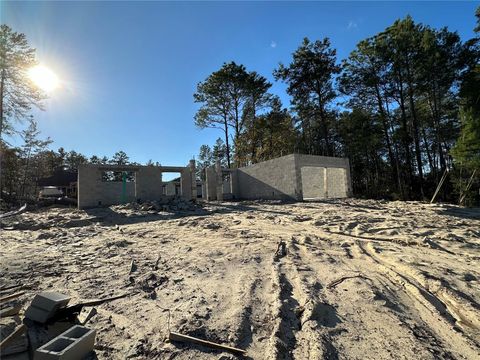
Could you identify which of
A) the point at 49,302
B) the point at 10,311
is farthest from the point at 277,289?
the point at 10,311

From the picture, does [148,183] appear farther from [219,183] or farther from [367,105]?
[367,105]

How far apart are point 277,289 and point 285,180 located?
1437 cm

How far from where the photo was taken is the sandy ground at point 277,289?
101 inches

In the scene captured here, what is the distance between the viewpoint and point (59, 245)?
6734 mm

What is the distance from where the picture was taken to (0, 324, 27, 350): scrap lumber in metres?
2.41

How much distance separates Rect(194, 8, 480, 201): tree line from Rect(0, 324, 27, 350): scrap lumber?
1842cm

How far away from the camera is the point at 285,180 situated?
17766 millimetres

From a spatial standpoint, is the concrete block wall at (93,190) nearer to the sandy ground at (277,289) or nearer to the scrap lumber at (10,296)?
the sandy ground at (277,289)

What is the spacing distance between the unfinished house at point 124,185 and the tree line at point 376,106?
9.83m

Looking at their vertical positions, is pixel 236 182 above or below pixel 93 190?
above

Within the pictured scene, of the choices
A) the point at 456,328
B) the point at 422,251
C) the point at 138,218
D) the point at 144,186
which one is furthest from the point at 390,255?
the point at 144,186

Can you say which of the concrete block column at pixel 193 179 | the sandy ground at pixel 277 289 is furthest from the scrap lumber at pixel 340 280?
the concrete block column at pixel 193 179

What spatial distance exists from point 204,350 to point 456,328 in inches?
94.7

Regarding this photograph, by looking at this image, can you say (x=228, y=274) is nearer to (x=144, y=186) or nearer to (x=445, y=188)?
(x=144, y=186)
